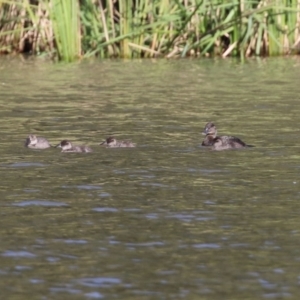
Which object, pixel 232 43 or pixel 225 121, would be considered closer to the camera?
pixel 225 121

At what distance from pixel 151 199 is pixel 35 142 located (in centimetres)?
245

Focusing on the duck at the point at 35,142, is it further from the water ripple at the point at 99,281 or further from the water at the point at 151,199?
the water ripple at the point at 99,281

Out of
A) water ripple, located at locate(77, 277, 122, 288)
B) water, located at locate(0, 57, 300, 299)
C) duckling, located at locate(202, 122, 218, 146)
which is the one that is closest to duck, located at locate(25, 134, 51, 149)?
water, located at locate(0, 57, 300, 299)

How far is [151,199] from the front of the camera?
24.0 ft

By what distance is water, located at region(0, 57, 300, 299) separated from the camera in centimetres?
546

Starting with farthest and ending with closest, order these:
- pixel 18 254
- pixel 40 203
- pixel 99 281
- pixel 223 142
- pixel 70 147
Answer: pixel 223 142 < pixel 70 147 < pixel 40 203 < pixel 18 254 < pixel 99 281

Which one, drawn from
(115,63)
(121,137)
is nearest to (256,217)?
(121,137)

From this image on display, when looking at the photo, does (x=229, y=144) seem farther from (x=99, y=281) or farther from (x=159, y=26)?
(x=159, y=26)

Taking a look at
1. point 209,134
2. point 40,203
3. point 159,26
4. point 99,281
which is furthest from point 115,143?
point 159,26

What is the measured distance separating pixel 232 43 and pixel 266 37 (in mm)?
601

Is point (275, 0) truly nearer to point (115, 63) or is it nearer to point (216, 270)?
point (115, 63)

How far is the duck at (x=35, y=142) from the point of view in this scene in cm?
950

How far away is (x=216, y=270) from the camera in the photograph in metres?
5.59

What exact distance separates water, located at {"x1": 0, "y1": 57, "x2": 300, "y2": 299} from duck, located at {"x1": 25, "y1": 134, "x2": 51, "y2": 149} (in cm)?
9
